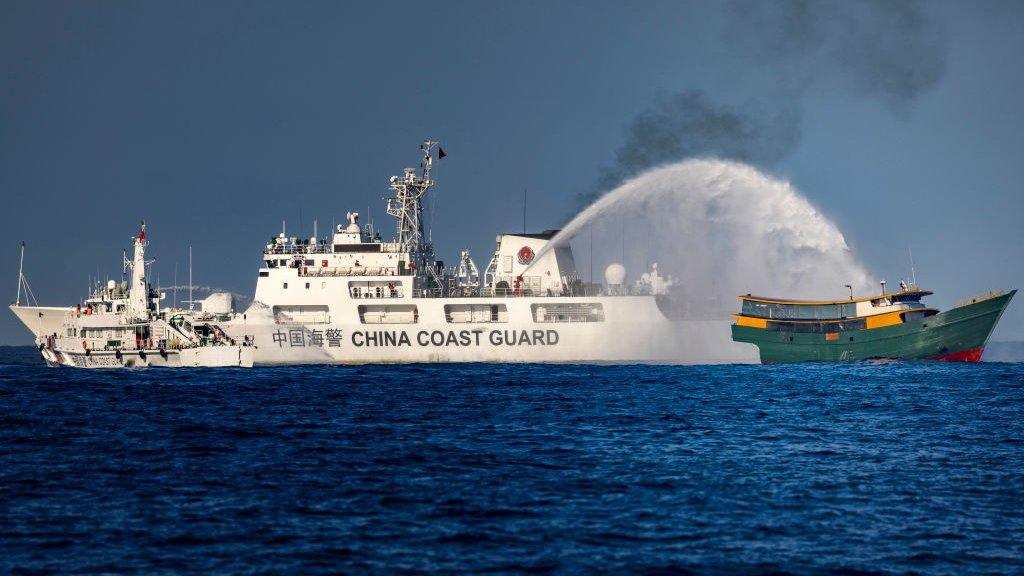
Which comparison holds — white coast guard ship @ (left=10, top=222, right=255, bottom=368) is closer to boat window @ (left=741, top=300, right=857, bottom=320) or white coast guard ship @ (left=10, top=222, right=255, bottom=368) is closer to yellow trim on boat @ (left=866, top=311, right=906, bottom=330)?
boat window @ (left=741, top=300, right=857, bottom=320)

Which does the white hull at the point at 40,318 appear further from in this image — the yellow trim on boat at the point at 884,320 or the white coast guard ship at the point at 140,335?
the yellow trim on boat at the point at 884,320

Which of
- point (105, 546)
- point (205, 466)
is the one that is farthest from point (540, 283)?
point (105, 546)

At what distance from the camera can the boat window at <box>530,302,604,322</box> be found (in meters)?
67.6

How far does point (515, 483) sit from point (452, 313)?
45.6m

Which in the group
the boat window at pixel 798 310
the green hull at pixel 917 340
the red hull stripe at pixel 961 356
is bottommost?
the red hull stripe at pixel 961 356

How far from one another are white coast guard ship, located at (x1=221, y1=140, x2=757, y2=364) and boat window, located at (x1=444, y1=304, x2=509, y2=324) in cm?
7

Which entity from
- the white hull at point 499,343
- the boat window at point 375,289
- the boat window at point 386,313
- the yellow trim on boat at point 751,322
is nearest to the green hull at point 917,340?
the yellow trim on boat at point 751,322

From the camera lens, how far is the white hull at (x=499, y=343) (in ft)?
221

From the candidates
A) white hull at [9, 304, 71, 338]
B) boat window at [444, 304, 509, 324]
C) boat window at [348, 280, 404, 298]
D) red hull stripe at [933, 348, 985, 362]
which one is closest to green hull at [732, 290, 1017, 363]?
red hull stripe at [933, 348, 985, 362]

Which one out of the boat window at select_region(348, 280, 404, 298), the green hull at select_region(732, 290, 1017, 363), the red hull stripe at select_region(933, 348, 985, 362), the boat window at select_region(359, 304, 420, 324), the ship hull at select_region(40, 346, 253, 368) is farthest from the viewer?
the boat window at select_region(348, 280, 404, 298)

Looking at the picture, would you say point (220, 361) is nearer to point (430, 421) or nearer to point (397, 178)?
point (397, 178)

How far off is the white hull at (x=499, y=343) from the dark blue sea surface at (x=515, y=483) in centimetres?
2067

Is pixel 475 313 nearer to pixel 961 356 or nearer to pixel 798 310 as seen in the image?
pixel 798 310

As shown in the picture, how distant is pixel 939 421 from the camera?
36031mm
